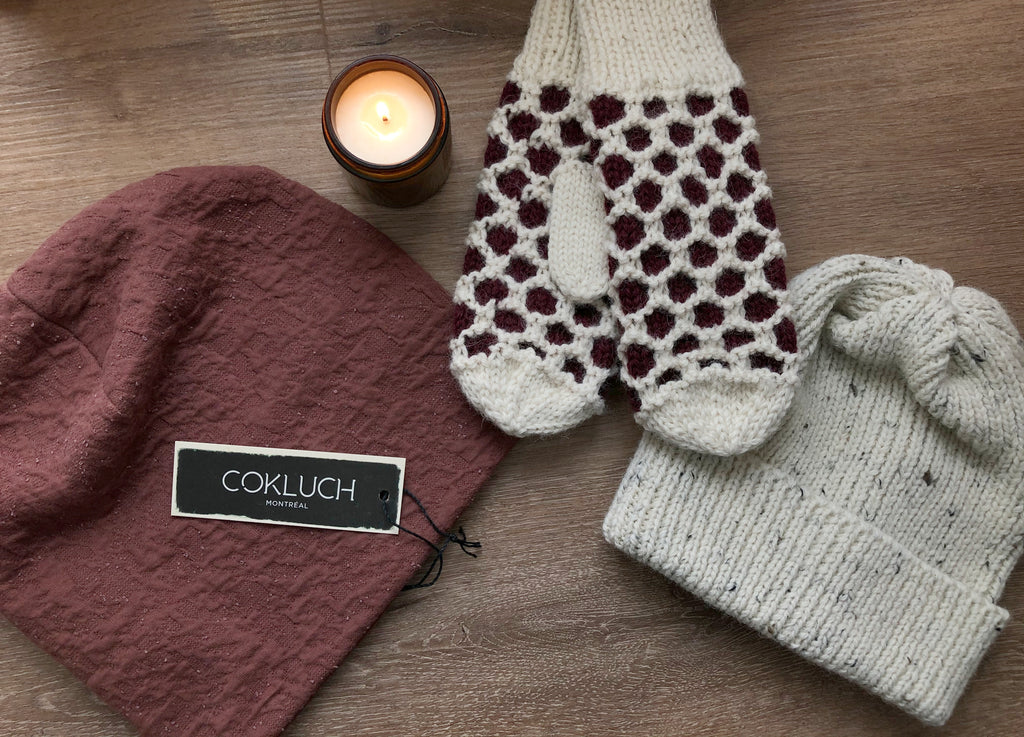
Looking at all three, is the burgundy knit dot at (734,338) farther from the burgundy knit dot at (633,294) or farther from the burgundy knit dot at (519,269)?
the burgundy knit dot at (519,269)

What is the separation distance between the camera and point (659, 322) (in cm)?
71

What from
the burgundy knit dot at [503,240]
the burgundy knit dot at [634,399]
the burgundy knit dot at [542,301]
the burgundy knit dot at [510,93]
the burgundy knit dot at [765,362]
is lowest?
the burgundy knit dot at [634,399]

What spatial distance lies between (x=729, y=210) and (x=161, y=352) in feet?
1.90

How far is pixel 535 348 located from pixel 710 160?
0.25 m

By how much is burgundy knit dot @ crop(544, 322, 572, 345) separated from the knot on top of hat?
23 cm

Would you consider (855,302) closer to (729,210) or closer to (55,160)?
(729,210)

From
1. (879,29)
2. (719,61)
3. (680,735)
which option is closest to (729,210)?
(719,61)

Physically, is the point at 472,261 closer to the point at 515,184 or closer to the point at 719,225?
the point at 515,184

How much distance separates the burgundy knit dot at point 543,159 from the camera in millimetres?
735

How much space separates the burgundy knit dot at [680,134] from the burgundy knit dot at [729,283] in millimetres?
131

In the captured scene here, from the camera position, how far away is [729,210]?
0.71 metres

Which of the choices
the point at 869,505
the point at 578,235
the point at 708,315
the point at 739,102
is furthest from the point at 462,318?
the point at 869,505

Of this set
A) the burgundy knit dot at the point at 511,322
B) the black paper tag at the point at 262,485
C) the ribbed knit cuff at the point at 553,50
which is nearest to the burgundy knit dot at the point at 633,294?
the burgundy knit dot at the point at 511,322

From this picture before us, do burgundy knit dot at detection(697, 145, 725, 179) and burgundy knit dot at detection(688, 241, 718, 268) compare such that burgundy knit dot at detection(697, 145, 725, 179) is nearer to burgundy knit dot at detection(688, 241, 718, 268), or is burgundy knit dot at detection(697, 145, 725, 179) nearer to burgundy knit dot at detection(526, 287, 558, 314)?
burgundy knit dot at detection(688, 241, 718, 268)
